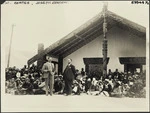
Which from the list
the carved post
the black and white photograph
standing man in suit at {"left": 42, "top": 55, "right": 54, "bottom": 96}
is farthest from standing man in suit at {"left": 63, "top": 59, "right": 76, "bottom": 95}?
the carved post

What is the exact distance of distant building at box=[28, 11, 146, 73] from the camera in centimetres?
206

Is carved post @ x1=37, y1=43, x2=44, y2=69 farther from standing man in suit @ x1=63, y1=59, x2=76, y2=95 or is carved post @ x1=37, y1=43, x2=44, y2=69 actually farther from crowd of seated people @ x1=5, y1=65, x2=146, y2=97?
standing man in suit @ x1=63, y1=59, x2=76, y2=95

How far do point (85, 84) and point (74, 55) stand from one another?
0.85 ft

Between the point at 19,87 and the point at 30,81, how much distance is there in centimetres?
10

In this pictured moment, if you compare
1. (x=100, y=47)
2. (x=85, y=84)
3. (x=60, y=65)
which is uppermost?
(x=100, y=47)

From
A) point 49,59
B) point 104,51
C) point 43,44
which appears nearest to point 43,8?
point 43,44

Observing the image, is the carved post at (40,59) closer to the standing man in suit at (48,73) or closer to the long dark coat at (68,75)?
the standing man in suit at (48,73)

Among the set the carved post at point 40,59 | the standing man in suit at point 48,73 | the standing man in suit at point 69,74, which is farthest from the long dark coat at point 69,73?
the carved post at point 40,59

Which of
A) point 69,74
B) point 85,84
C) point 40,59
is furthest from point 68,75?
point 40,59

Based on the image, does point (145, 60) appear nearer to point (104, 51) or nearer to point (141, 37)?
point (141, 37)

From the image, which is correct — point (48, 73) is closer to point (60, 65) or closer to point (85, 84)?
Result: point (60, 65)

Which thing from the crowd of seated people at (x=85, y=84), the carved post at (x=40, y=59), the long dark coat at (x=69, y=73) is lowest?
the crowd of seated people at (x=85, y=84)

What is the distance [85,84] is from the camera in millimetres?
2098

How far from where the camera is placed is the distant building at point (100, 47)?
81.1 inches
